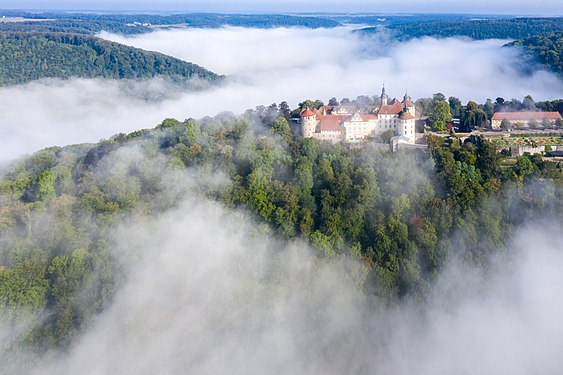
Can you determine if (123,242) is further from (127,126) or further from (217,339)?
(127,126)

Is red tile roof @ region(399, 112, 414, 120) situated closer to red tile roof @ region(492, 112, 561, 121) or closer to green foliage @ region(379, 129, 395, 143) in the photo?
green foliage @ region(379, 129, 395, 143)

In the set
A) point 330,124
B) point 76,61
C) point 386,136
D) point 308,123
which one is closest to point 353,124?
point 330,124

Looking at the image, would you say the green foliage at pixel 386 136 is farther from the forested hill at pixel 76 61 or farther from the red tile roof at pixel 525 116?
the forested hill at pixel 76 61

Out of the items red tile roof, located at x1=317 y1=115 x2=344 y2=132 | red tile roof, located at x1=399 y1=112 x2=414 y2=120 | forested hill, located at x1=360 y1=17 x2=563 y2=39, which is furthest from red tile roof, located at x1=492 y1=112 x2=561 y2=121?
forested hill, located at x1=360 y1=17 x2=563 y2=39

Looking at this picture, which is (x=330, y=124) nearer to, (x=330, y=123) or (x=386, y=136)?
(x=330, y=123)

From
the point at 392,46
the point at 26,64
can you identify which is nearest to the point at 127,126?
the point at 26,64

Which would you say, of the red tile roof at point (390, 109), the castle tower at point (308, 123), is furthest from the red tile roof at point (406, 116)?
the castle tower at point (308, 123)

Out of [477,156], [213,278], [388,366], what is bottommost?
[388,366]
